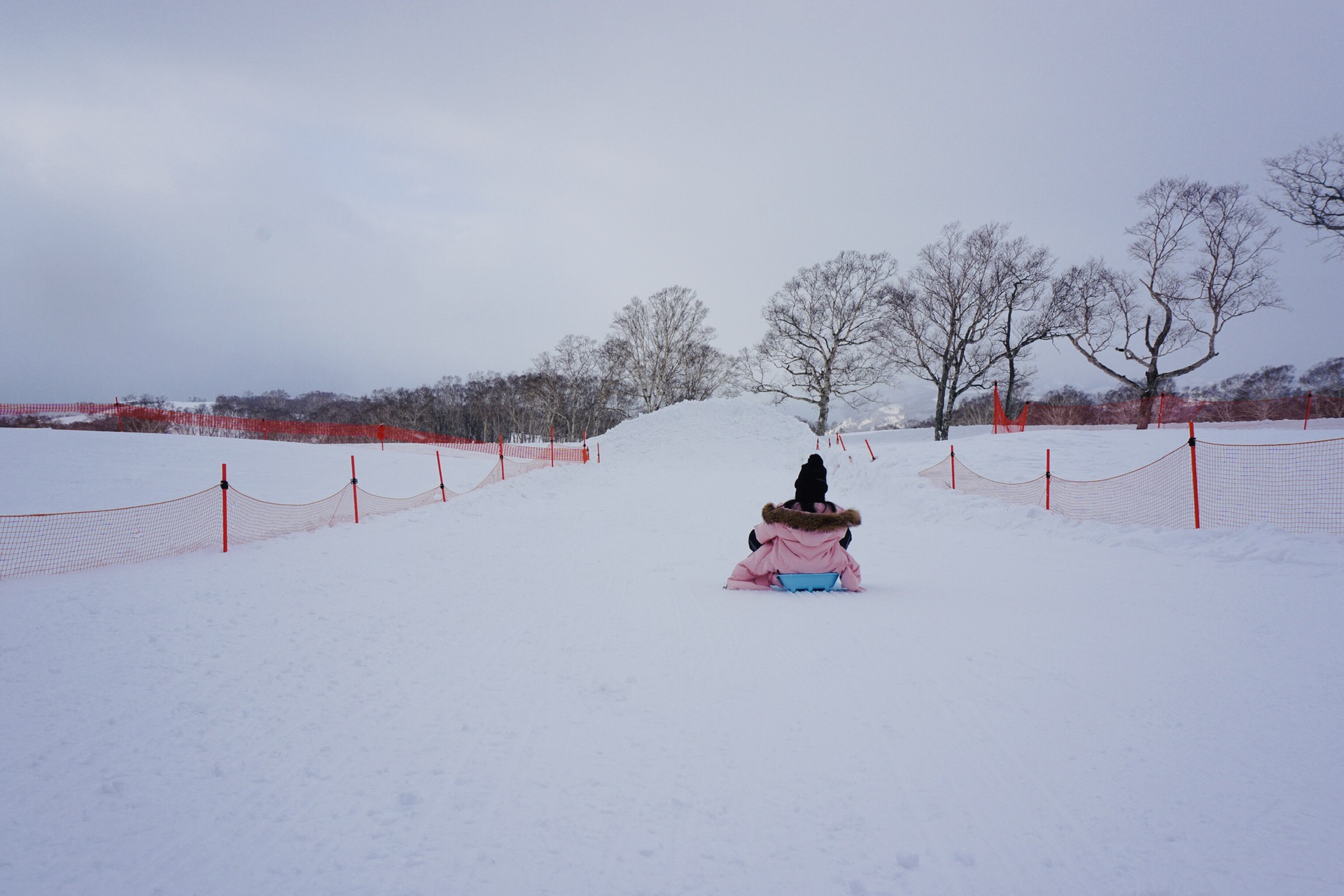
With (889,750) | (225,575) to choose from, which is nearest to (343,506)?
(225,575)

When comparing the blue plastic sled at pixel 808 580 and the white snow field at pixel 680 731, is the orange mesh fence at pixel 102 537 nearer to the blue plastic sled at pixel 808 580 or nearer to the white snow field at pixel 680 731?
the white snow field at pixel 680 731

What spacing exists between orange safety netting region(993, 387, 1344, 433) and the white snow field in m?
18.9

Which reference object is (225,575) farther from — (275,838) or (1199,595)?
(1199,595)

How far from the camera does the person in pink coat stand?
541cm

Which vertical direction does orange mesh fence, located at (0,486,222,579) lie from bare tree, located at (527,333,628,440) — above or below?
below

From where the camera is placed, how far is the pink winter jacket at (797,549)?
5391 millimetres

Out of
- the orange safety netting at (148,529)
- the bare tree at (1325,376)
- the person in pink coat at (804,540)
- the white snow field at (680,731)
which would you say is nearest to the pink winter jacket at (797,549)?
the person in pink coat at (804,540)

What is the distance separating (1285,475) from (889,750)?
37.0 ft

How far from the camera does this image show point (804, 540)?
5508mm

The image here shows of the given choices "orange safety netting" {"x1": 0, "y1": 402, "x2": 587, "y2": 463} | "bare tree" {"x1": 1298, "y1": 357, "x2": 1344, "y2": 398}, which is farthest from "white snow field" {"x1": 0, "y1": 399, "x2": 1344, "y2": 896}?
"bare tree" {"x1": 1298, "y1": 357, "x2": 1344, "y2": 398}

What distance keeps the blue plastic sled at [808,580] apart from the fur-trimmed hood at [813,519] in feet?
1.75

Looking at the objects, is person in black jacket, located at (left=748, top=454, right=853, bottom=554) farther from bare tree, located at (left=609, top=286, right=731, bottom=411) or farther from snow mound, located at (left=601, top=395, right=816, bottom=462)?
bare tree, located at (left=609, top=286, right=731, bottom=411)

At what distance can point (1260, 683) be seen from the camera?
3246 millimetres

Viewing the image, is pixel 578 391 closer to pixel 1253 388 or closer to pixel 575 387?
pixel 575 387
